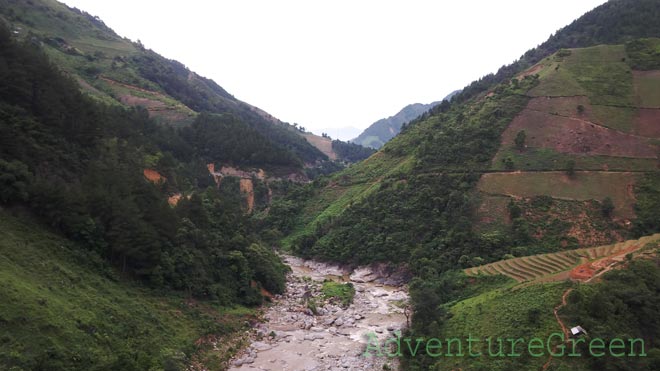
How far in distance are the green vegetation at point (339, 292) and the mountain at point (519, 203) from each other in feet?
24.3

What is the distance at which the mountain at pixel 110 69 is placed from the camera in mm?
101688

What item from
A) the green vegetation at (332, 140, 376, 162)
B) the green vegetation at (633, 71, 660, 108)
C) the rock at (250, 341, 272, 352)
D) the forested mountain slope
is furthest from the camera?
the green vegetation at (332, 140, 376, 162)

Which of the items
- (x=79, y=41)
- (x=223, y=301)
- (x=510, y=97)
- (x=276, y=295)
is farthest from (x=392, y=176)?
(x=79, y=41)

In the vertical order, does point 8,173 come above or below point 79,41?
below

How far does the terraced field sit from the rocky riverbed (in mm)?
9706

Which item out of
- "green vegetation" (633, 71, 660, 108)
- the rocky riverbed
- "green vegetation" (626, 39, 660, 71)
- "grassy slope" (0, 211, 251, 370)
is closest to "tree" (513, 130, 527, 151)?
"green vegetation" (633, 71, 660, 108)

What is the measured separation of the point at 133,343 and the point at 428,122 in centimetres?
7093

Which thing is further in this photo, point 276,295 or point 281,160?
point 281,160

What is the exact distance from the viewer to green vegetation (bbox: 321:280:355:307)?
42.0 meters

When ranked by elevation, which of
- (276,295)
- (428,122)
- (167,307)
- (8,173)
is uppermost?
(428,122)

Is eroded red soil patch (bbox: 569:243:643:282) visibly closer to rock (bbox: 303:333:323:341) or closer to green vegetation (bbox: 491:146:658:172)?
rock (bbox: 303:333:323:341)

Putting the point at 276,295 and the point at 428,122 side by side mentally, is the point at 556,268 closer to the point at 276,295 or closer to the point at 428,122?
the point at 276,295

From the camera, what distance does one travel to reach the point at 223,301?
3462cm

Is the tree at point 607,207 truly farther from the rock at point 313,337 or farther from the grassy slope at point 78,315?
the grassy slope at point 78,315
